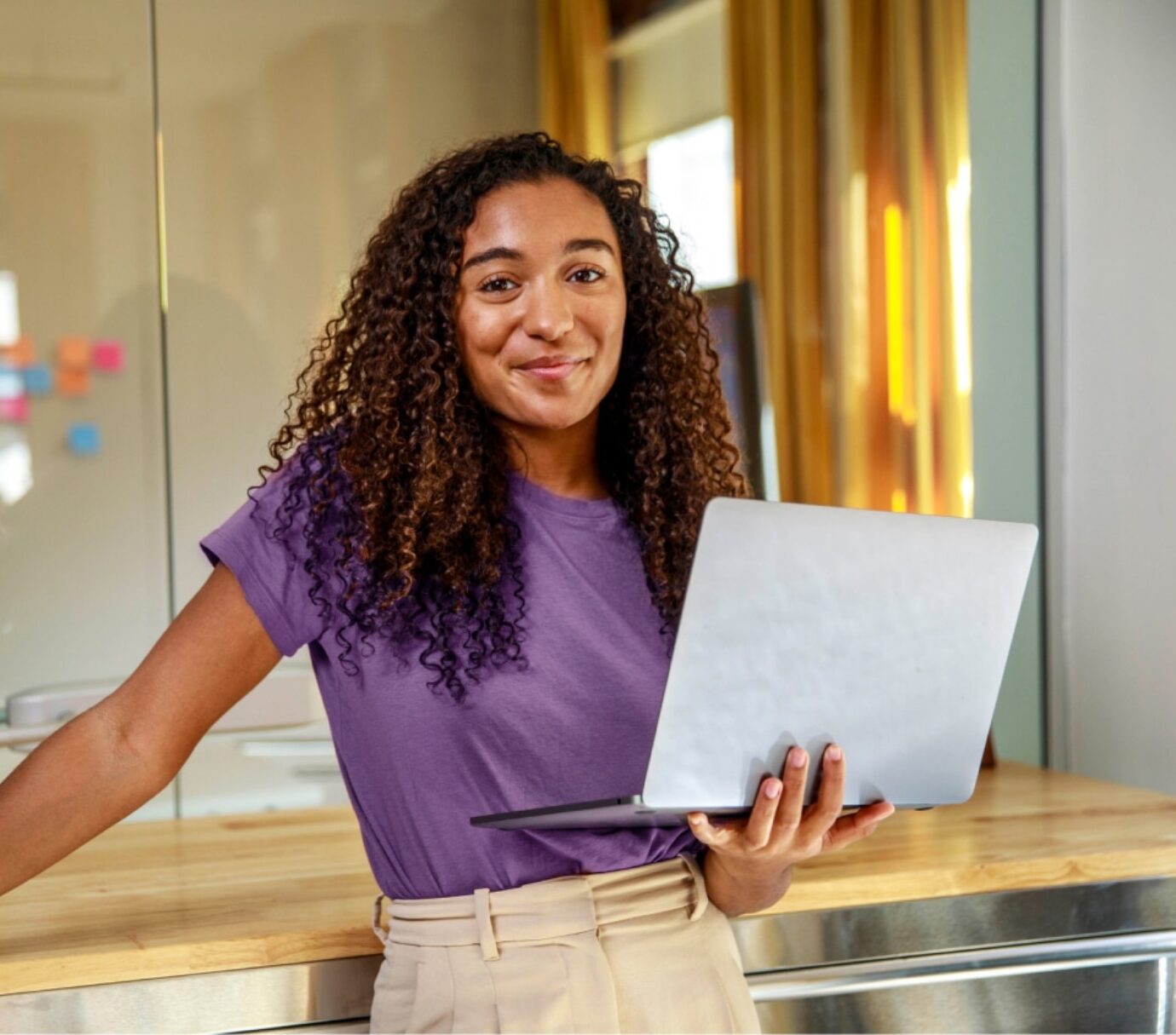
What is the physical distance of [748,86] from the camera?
3.83m

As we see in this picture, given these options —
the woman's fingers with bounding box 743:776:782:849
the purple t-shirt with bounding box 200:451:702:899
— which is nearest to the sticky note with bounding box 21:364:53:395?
the purple t-shirt with bounding box 200:451:702:899

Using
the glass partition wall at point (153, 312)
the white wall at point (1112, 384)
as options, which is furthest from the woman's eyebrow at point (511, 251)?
the glass partition wall at point (153, 312)

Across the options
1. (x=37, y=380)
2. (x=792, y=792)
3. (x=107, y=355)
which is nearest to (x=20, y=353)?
(x=37, y=380)

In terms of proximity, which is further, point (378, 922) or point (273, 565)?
point (378, 922)

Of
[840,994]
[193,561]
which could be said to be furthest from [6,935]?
[193,561]

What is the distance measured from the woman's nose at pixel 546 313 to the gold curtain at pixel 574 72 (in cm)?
226

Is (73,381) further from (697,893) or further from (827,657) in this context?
(827,657)

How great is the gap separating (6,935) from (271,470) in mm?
513

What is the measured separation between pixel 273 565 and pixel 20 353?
6.28 ft

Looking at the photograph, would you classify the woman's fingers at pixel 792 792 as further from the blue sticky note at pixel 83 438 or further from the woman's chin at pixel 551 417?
the blue sticky note at pixel 83 438

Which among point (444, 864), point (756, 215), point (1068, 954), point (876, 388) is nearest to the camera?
point (444, 864)

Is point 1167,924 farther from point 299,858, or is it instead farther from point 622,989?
point 299,858

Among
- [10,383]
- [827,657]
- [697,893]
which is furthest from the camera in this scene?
[10,383]

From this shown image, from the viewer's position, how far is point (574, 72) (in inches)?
144
